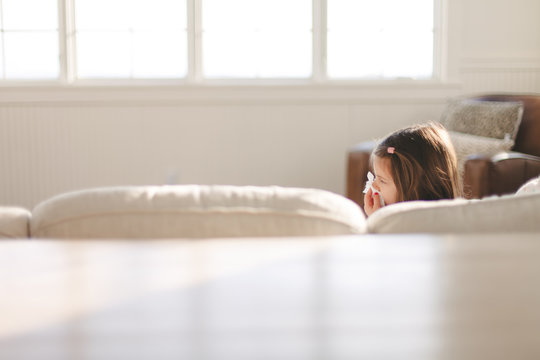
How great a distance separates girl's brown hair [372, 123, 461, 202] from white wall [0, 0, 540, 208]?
9.39ft

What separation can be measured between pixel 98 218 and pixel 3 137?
3.95 meters

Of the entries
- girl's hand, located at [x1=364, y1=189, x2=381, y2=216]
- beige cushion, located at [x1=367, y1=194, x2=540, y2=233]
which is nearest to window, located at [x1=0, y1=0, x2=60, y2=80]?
girl's hand, located at [x1=364, y1=189, x2=381, y2=216]

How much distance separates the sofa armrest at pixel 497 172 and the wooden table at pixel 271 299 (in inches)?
102

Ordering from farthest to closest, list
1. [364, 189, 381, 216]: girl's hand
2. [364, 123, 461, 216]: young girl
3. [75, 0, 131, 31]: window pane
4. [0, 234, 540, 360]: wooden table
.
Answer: [75, 0, 131, 31]: window pane < [364, 189, 381, 216]: girl's hand < [364, 123, 461, 216]: young girl < [0, 234, 540, 360]: wooden table

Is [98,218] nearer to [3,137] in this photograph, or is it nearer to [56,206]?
[56,206]

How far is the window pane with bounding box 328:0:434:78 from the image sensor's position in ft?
16.0

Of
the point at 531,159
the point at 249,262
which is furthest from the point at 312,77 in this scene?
the point at 249,262

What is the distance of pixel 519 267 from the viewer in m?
0.69

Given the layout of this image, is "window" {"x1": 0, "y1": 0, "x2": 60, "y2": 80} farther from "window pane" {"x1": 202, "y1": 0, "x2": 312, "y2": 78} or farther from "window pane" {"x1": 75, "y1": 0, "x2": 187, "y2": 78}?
"window pane" {"x1": 202, "y1": 0, "x2": 312, "y2": 78}

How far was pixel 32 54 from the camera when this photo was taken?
15.7 feet

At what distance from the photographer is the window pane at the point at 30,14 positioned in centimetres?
474

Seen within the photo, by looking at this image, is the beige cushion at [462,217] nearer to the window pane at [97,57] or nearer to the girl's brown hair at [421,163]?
the girl's brown hair at [421,163]

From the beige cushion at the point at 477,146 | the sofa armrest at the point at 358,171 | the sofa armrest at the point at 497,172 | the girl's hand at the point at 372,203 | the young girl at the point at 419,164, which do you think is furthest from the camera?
the sofa armrest at the point at 358,171

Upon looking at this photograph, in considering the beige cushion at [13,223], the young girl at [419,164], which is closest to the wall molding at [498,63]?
the young girl at [419,164]
